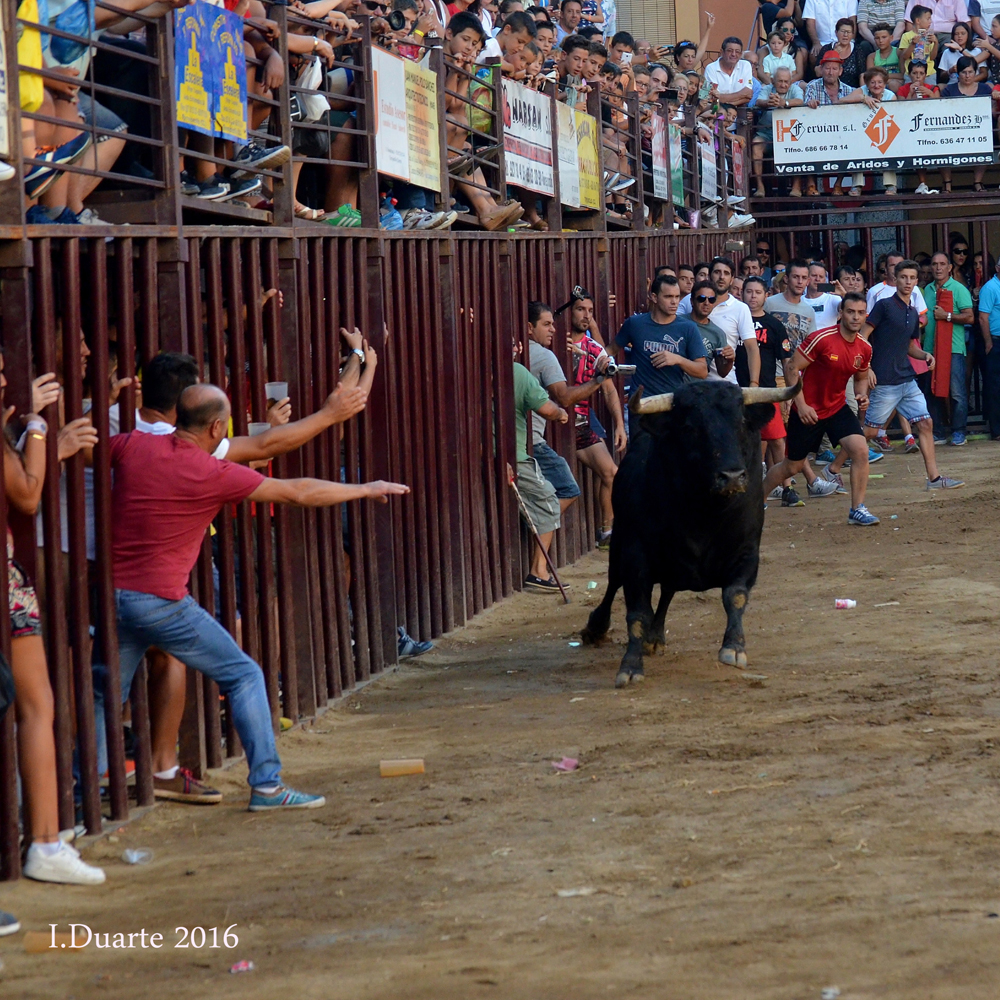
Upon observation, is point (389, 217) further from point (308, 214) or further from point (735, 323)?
point (735, 323)

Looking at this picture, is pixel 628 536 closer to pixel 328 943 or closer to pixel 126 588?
pixel 126 588

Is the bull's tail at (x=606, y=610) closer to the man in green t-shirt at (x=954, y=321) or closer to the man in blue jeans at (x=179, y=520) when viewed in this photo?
the man in blue jeans at (x=179, y=520)

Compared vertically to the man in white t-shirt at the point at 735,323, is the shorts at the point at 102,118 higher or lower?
higher

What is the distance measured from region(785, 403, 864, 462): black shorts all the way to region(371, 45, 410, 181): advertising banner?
521 centimetres

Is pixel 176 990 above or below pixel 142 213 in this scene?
below

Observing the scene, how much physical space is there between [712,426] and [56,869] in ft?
13.8

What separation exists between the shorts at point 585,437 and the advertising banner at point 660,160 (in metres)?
5.61

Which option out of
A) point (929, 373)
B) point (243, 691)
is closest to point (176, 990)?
point (243, 691)

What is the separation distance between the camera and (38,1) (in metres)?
6.04

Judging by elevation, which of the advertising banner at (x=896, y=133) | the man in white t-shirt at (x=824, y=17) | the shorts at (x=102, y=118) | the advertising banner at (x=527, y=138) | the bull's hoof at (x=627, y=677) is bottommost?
the bull's hoof at (x=627, y=677)

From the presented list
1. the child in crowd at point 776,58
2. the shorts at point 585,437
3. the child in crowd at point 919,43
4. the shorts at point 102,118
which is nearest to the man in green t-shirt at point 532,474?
the shorts at point 585,437

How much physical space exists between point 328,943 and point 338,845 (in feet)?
3.54

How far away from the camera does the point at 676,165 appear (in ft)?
62.9

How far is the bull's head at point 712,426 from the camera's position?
26.9ft
